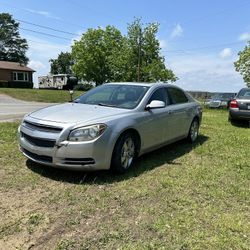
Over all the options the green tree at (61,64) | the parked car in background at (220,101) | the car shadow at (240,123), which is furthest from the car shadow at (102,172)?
the green tree at (61,64)

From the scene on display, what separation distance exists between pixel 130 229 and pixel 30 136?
2.28 meters

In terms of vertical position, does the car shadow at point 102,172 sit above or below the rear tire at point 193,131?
below

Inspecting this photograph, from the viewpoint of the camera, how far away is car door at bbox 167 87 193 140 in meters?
7.12

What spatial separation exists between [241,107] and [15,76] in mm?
43161

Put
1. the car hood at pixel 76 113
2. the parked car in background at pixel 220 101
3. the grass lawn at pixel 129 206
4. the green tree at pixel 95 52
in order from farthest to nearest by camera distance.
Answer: the green tree at pixel 95 52 → the parked car in background at pixel 220 101 → the car hood at pixel 76 113 → the grass lawn at pixel 129 206

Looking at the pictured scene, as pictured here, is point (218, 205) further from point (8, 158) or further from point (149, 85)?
point (8, 158)

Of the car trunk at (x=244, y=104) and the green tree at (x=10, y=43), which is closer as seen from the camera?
the car trunk at (x=244, y=104)

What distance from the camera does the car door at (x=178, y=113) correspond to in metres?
7.12

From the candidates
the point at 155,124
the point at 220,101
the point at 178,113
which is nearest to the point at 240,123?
the point at 178,113

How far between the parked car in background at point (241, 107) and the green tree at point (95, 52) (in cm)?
4427

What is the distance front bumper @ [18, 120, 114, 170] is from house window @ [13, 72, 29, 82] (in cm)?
4775

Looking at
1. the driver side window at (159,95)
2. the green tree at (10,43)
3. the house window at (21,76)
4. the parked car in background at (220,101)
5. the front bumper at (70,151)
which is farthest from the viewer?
the green tree at (10,43)

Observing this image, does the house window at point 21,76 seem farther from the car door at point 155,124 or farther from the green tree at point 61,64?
the car door at point 155,124

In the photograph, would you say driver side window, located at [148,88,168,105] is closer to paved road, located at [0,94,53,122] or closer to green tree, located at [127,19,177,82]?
paved road, located at [0,94,53,122]
